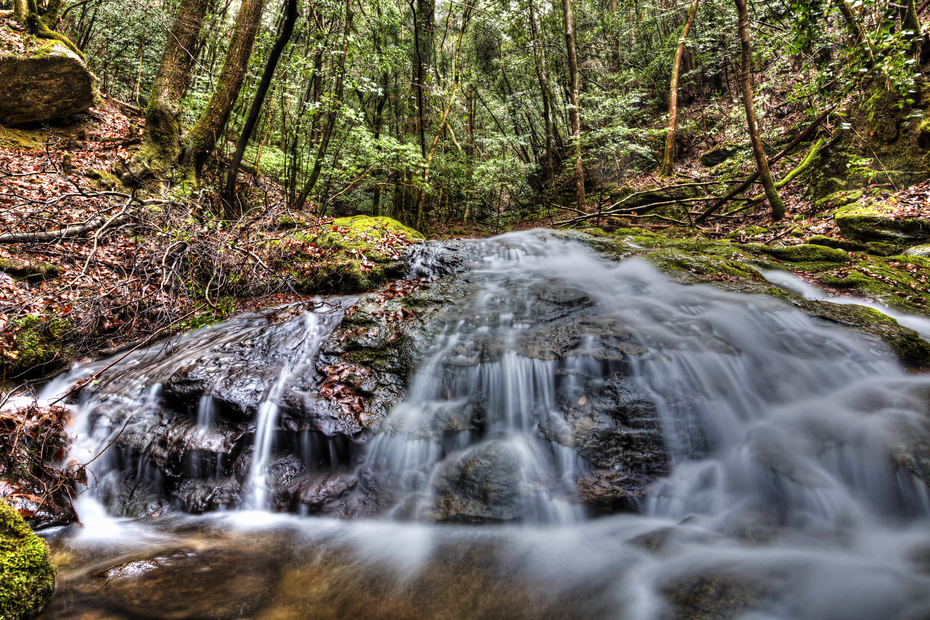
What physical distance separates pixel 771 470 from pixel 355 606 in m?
3.24

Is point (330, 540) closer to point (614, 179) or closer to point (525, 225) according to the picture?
point (525, 225)

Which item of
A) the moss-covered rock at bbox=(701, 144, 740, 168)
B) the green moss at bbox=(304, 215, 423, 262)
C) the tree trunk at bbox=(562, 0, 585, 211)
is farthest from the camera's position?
the moss-covered rock at bbox=(701, 144, 740, 168)

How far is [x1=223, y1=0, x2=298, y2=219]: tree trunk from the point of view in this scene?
5427 millimetres

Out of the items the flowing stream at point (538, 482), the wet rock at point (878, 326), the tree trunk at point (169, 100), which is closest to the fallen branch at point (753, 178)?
the wet rock at point (878, 326)

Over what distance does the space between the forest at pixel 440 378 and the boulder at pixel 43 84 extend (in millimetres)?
55

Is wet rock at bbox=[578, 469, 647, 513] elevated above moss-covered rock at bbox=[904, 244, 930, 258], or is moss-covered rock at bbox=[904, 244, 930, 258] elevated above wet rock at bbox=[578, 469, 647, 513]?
moss-covered rock at bbox=[904, 244, 930, 258]

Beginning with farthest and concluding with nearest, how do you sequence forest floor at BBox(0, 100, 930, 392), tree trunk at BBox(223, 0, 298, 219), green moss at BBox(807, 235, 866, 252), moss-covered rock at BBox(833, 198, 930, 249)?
green moss at BBox(807, 235, 866, 252) → moss-covered rock at BBox(833, 198, 930, 249) → tree trunk at BBox(223, 0, 298, 219) → forest floor at BBox(0, 100, 930, 392)

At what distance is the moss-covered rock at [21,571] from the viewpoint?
190 centimetres

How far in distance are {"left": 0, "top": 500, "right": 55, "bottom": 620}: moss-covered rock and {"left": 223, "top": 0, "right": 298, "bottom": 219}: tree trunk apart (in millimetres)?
6124

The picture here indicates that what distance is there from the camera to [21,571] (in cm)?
198

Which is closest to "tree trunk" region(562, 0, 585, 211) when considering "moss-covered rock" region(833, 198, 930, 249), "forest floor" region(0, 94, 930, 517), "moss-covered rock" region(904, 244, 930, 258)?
"forest floor" region(0, 94, 930, 517)

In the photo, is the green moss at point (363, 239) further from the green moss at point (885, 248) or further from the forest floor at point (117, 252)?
the green moss at point (885, 248)

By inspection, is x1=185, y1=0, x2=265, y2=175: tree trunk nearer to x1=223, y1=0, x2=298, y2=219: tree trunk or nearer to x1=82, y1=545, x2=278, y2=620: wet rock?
x1=223, y1=0, x2=298, y2=219: tree trunk

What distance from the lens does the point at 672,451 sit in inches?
128
